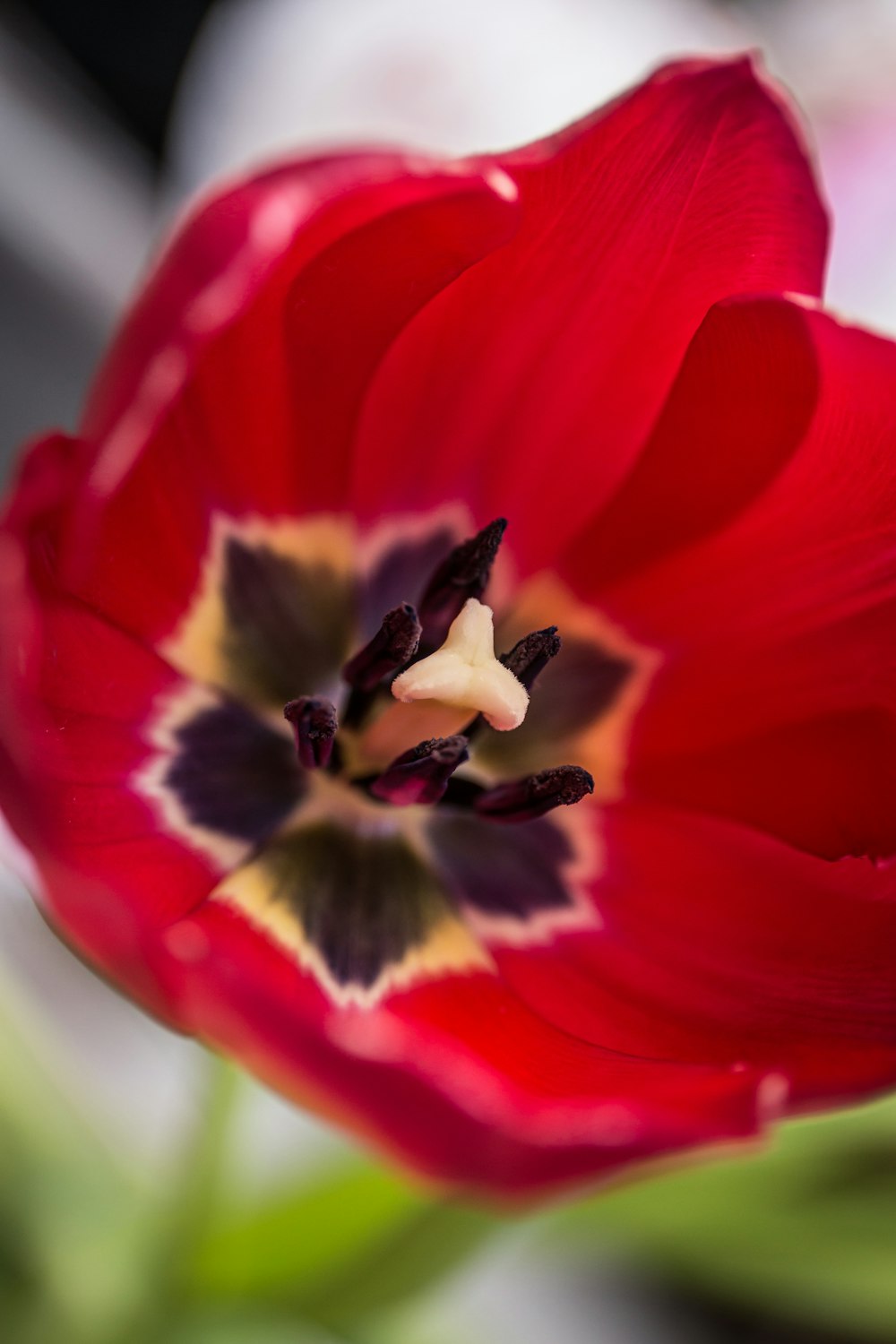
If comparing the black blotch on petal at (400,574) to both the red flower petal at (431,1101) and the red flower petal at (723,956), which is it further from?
the red flower petal at (431,1101)

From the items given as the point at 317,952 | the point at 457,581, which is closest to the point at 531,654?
the point at 457,581

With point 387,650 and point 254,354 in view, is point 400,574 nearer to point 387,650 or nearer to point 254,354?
point 387,650

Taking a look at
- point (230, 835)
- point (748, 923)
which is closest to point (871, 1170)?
point (748, 923)

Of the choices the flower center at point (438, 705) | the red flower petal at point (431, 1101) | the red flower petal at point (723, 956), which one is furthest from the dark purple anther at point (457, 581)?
the red flower petal at point (431, 1101)

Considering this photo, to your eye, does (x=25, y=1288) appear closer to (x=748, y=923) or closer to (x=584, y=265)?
(x=748, y=923)

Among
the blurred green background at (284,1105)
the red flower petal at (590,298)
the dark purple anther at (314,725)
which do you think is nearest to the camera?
the red flower petal at (590,298)
